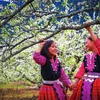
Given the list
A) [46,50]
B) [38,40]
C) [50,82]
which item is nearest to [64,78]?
[50,82]

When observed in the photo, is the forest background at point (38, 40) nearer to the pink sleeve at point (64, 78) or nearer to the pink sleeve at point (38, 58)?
the pink sleeve at point (38, 58)

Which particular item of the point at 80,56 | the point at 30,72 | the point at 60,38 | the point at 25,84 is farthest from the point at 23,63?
the point at 25,84

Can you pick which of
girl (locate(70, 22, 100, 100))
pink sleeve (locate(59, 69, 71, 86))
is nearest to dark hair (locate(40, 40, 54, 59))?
pink sleeve (locate(59, 69, 71, 86))

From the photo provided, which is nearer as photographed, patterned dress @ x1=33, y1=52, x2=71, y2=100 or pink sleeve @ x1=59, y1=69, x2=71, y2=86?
patterned dress @ x1=33, y1=52, x2=71, y2=100

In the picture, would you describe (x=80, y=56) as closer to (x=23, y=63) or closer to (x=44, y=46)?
(x=23, y=63)

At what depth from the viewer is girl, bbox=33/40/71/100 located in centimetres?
553

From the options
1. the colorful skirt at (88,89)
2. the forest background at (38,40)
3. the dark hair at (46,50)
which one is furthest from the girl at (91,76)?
the forest background at (38,40)

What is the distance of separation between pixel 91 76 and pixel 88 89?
0.19 meters

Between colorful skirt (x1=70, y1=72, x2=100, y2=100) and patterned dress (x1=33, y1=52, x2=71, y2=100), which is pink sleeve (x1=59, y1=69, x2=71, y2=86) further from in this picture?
colorful skirt (x1=70, y1=72, x2=100, y2=100)

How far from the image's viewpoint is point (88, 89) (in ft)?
17.4

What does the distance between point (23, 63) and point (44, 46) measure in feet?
23.7

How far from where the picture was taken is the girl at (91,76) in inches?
209

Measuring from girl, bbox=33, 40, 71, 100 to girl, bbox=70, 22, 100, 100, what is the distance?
0.91 feet

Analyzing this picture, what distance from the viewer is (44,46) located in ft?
18.4
